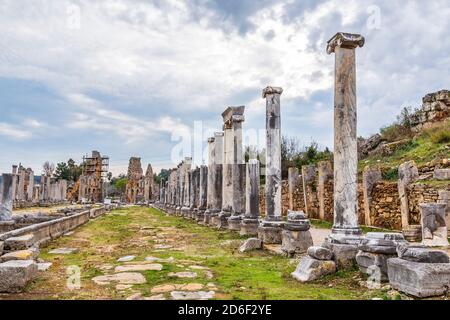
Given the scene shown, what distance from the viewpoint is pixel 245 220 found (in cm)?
1248

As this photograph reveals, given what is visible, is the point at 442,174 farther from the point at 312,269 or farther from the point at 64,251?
the point at 64,251

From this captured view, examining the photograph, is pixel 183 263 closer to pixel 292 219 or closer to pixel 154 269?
pixel 154 269

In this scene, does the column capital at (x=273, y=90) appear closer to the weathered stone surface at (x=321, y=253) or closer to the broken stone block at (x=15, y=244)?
the weathered stone surface at (x=321, y=253)

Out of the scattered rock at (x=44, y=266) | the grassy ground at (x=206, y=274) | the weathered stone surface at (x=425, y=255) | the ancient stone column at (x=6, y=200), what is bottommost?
the grassy ground at (x=206, y=274)

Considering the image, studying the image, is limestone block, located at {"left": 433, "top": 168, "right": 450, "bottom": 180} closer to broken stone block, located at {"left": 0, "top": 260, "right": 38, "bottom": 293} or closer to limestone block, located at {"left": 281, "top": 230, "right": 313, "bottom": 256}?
limestone block, located at {"left": 281, "top": 230, "right": 313, "bottom": 256}

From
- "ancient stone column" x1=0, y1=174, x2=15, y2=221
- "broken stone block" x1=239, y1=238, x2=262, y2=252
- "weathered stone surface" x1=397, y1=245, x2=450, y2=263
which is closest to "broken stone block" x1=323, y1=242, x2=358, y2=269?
"weathered stone surface" x1=397, y1=245, x2=450, y2=263

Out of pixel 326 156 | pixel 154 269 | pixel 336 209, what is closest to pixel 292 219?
pixel 336 209

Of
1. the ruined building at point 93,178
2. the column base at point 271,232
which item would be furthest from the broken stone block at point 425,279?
the ruined building at point 93,178

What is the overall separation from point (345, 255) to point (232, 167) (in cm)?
897

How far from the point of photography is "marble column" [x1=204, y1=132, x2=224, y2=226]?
17.6 meters

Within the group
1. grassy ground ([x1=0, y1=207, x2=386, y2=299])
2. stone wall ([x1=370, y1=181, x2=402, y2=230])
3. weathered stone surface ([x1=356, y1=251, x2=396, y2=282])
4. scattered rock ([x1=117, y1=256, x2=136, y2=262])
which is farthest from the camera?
stone wall ([x1=370, y1=181, x2=402, y2=230])

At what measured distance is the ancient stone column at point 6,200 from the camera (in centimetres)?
1365

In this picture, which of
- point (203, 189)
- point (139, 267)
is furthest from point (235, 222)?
point (139, 267)
